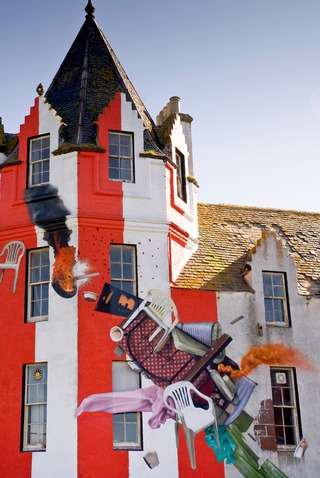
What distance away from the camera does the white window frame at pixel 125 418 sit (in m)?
18.3

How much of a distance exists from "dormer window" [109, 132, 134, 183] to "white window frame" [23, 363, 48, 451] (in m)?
5.94

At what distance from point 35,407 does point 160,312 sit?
13.9 feet

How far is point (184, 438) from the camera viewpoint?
18672 millimetres

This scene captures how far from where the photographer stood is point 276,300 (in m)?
21.7

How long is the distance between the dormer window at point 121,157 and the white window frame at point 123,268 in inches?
84.6

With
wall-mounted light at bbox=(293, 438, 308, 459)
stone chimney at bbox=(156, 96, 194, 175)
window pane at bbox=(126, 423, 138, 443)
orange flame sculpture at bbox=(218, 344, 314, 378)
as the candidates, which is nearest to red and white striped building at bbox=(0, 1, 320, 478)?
window pane at bbox=(126, 423, 138, 443)

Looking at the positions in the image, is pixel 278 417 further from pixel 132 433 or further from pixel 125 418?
pixel 125 418

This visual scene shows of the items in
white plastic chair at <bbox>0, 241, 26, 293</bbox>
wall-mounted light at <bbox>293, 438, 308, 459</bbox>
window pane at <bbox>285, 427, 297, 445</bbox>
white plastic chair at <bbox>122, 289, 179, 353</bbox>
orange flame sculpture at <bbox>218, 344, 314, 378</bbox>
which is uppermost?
white plastic chair at <bbox>0, 241, 26, 293</bbox>

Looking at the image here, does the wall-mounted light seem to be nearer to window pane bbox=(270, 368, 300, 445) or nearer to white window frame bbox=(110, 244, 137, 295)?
window pane bbox=(270, 368, 300, 445)

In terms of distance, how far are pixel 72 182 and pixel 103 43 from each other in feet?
22.2

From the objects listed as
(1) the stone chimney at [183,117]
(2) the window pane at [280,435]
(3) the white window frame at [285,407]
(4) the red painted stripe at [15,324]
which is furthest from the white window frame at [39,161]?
(2) the window pane at [280,435]

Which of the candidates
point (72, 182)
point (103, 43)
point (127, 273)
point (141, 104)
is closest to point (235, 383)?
point (127, 273)

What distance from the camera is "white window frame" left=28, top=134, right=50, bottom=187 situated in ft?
68.8

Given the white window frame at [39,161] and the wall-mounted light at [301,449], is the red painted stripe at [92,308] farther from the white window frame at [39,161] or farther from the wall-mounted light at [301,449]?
the wall-mounted light at [301,449]
